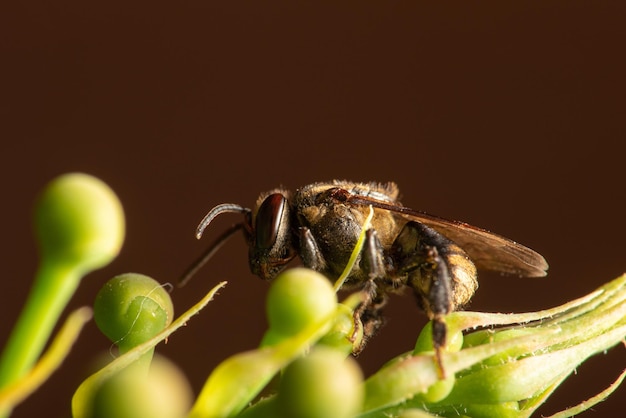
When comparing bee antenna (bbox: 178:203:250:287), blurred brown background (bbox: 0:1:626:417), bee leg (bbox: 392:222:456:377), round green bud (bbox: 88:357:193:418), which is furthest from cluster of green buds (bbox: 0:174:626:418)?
blurred brown background (bbox: 0:1:626:417)

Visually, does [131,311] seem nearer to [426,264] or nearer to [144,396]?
[144,396]

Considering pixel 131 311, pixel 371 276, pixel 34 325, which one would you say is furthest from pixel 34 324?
pixel 371 276

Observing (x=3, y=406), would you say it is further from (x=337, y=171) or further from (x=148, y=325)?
(x=337, y=171)

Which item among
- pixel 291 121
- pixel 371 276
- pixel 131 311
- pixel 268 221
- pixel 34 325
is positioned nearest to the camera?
pixel 34 325

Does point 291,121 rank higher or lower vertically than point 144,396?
lower

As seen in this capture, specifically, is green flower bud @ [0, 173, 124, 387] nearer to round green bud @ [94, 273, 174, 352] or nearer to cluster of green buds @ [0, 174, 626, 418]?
cluster of green buds @ [0, 174, 626, 418]

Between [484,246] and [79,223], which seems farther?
[484,246]
